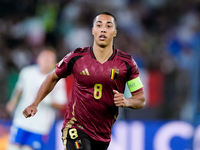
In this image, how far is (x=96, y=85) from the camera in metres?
4.82

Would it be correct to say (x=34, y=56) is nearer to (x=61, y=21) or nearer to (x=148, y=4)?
(x=61, y=21)

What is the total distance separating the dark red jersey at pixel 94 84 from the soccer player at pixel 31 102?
242cm

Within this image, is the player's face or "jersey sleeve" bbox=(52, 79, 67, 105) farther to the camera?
"jersey sleeve" bbox=(52, 79, 67, 105)

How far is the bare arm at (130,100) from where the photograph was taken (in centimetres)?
444

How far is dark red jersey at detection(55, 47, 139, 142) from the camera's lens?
15.8ft

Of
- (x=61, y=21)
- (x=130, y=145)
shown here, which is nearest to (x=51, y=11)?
(x=61, y=21)

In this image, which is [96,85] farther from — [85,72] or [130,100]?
[130,100]

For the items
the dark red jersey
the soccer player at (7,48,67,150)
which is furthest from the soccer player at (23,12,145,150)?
the soccer player at (7,48,67,150)

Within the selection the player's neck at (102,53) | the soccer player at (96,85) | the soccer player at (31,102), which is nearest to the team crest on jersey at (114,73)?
the soccer player at (96,85)

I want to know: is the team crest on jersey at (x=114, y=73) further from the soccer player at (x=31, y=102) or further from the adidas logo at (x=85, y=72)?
the soccer player at (x=31, y=102)

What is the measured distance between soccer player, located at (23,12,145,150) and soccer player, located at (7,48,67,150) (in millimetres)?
2416

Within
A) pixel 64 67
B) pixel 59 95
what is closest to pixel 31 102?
pixel 59 95

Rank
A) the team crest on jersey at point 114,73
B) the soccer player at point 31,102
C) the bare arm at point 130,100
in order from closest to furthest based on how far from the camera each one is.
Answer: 1. the bare arm at point 130,100
2. the team crest on jersey at point 114,73
3. the soccer player at point 31,102

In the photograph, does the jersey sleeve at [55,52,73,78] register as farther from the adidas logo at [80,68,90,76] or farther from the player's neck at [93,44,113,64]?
the player's neck at [93,44,113,64]
